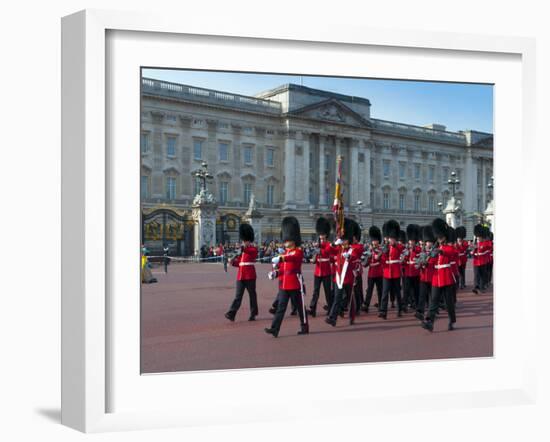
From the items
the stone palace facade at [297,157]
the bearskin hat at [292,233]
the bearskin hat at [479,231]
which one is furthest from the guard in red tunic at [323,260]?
the bearskin hat at [479,231]

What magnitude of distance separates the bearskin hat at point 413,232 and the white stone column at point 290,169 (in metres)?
3.19

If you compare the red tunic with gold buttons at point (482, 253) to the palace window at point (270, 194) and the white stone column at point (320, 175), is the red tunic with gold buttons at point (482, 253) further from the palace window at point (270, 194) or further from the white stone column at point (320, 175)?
the palace window at point (270, 194)

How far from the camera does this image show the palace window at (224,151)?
12.6 meters

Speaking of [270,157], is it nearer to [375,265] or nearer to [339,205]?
[375,265]

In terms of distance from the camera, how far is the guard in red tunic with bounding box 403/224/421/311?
9547mm

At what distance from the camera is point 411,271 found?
32.0 ft

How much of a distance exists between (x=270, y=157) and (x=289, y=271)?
6.47 meters

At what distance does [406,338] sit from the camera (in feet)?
24.4

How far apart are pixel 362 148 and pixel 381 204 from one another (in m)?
2.42

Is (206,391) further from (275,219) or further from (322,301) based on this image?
(275,219)

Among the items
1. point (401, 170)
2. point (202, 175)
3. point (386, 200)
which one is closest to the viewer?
point (202, 175)

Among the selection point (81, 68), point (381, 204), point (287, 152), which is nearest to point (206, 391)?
point (81, 68)

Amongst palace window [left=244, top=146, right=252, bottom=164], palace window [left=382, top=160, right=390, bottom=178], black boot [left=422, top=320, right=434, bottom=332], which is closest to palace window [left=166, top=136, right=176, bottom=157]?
palace window [left=244, top=146, right=252, bottom=164]

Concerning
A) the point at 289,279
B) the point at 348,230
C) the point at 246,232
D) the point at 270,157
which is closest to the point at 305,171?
the point at 270,157
